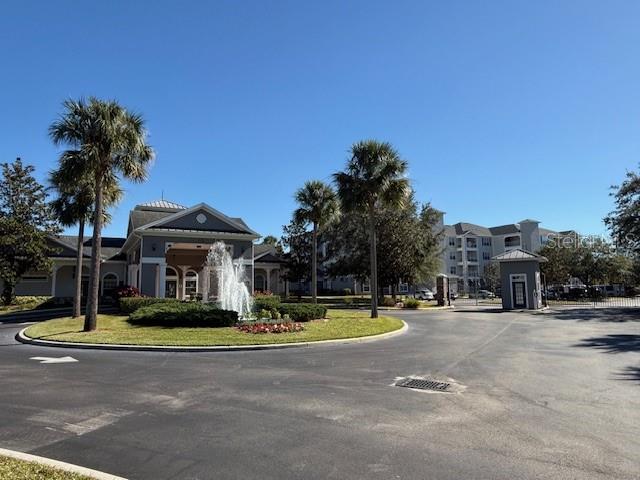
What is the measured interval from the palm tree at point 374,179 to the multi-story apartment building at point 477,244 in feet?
230

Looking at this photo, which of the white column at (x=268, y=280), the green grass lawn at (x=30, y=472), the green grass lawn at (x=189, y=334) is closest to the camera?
the green grass lawn at (x=30, y=472)

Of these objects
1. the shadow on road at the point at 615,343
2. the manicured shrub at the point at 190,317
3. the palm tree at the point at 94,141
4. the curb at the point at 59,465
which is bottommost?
the curb at the point at 59,465

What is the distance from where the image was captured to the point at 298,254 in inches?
2125

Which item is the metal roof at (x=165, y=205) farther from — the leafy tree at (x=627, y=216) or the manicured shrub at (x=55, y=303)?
the leafy tree at (x=627, y=216)

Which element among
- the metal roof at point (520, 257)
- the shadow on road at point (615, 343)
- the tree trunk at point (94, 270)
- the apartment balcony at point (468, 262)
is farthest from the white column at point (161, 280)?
the apartment balcony at point (468, 262)

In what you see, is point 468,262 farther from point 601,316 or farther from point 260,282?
point 601,316

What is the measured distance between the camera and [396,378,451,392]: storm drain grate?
909cm

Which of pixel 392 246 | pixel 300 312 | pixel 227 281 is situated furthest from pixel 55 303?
pixel 392 246

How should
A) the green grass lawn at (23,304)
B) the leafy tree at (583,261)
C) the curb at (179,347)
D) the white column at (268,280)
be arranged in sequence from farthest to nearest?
the leafy tree at (583,261), the white column at (268,280), the green grass lawn at (23,304), the curb at (179,347)

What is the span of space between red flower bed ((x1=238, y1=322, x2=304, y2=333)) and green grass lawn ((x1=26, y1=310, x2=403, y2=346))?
1.05ft

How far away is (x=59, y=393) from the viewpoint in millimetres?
8570

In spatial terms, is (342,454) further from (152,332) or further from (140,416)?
(152,332)

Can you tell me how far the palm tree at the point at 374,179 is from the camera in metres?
25.5

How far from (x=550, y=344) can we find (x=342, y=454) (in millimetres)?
12503
